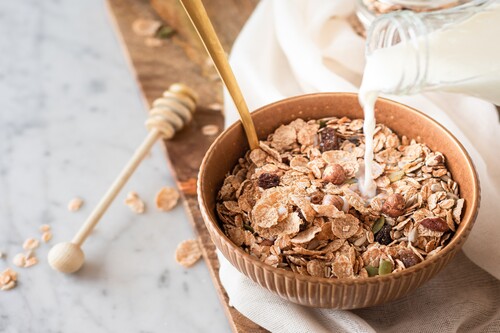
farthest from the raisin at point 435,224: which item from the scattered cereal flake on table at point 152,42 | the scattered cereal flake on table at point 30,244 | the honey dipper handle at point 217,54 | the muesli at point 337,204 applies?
the scattered cereal flake on table at point 152,42

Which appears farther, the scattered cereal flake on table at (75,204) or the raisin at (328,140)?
the scattered cereal flake on table at (75,204)

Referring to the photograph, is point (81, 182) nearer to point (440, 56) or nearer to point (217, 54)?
point (217, 54)

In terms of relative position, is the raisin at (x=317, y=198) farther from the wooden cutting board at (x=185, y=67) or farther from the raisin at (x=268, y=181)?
the wooden cutting board at (x=185, y=67)

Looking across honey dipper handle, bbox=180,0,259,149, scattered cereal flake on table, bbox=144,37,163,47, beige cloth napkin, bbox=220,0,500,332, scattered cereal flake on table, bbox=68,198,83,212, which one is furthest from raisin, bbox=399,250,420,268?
scattered cereal flake on table, bbox=144,37,163,47

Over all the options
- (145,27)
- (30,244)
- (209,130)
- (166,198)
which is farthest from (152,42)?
(30,244)

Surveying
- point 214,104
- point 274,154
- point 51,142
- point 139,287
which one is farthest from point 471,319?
point 51,142
